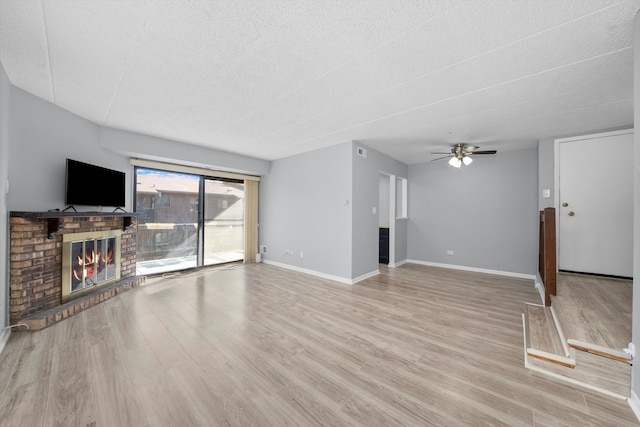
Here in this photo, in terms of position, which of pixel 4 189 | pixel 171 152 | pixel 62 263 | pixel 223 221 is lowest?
pixel 62 263

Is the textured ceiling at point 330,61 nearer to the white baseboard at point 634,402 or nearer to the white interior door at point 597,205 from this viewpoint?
the white interior door at point 597,205

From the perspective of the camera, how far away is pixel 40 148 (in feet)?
9.17

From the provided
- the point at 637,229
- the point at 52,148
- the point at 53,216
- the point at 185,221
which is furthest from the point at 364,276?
the point at 52,148

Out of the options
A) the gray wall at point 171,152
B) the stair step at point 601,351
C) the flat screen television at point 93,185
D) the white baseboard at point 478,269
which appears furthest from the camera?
the white baseboard at point 478,269

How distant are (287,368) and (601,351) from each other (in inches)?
98.9

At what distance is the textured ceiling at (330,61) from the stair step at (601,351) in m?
2.35

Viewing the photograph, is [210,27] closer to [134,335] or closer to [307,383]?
[307,383]

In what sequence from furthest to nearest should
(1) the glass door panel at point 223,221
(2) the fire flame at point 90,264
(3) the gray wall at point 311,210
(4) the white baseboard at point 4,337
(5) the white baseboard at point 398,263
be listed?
(5) the white baseboard at point 398,263, (1) the glass door panel at point 223,221, (3) the gray wall at point 311,210, (2) the fire flame at point 90,264, (4) the white baseboard at point 4,337

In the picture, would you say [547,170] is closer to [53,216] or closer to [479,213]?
[479,213]

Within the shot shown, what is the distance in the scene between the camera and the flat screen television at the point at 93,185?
301cm

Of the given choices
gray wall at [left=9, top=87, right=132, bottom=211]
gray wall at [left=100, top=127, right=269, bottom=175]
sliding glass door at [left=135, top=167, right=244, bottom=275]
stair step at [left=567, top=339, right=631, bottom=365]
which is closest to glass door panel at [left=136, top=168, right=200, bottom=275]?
sliding glass door at [left=135, top=167, right=244, bottom=275]

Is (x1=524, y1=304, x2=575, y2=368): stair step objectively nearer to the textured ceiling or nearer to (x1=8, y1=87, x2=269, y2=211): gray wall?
the textured ceiling

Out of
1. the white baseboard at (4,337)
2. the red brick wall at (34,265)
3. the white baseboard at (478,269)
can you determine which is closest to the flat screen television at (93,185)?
the red brick wall at (34,265)

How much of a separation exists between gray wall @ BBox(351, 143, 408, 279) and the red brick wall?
13.4 ft
